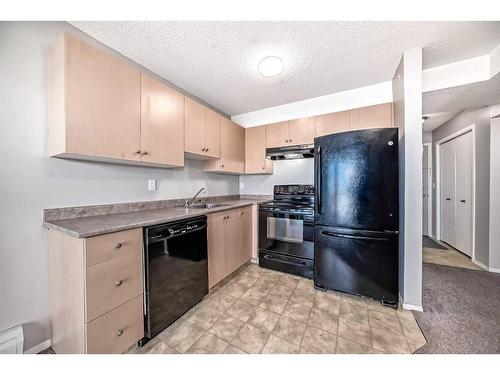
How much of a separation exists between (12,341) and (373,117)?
358 cm

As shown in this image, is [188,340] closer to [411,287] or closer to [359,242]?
[359,242]

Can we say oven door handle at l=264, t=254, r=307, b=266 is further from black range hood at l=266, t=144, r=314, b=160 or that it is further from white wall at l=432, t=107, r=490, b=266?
white wall at l=432, t=107, r=490, b=266

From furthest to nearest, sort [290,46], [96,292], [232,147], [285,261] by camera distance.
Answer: [232,147], [285,261], [290,46], [96,292]

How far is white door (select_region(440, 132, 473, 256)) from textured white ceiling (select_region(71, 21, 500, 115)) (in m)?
2.00

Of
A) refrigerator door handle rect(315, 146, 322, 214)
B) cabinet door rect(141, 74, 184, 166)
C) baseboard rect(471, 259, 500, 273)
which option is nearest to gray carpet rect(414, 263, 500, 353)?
baseboard rect(471, 259, 500, 273)

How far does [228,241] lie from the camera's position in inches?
86.6

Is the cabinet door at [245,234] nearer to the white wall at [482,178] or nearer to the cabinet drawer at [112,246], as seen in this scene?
the cabinet drawer at [112,246]

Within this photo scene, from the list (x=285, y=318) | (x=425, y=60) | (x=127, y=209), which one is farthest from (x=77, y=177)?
(x=425, y=60)

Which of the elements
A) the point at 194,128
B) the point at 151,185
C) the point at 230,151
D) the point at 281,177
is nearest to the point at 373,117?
the point at 281,177

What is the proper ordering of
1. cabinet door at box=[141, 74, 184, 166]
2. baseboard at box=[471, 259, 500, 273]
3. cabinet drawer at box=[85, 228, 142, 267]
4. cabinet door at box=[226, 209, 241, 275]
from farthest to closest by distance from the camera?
1. baseboard at box=[471, 259, 500, 273]
2. cabinet door at box=[226, 209, 241, 275]
3. cabinet door at box=[141, 74, 184, 166]
4. cabinet drawer at box=[85, 228, 142, 267]

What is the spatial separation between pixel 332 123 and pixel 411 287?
6.39 feet

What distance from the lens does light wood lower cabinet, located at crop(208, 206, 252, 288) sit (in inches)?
77.4

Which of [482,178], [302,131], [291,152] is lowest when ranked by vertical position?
[482,178]

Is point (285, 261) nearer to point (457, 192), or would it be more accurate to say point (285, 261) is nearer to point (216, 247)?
point (216, 247)
